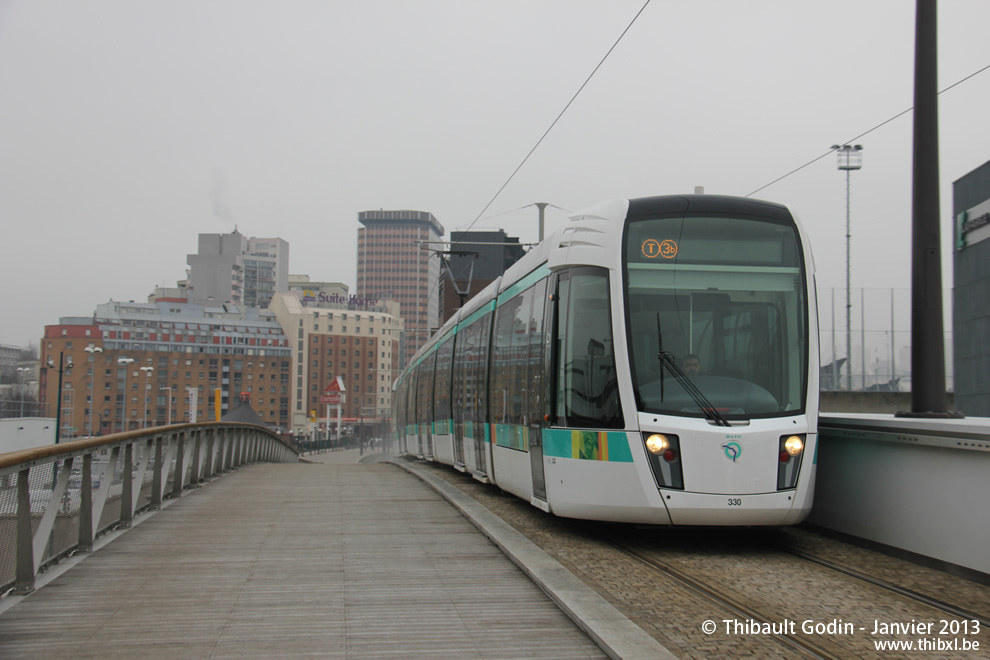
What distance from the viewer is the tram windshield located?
28.0 ft

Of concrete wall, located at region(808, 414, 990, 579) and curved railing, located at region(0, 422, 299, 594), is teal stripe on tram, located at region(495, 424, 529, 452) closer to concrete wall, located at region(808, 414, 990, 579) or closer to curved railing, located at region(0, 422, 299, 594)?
concrete wall, located at region(808, 414, 990, 579)

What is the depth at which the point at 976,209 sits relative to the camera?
25109 mm

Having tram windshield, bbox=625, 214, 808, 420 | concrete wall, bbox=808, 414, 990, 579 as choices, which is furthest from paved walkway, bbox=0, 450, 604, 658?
concrete wall, bbox=808, 414, 990, 579

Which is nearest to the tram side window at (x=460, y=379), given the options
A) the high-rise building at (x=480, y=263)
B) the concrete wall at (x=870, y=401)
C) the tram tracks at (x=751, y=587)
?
the tram tracks at (x=751, y=587)

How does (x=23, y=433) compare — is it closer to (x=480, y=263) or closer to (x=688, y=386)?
(x=688, y=386)

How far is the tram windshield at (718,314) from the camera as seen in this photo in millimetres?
8523

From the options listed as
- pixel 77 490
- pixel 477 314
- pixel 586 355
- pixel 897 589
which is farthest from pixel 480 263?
pixel 897 589

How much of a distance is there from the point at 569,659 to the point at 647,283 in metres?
4.64

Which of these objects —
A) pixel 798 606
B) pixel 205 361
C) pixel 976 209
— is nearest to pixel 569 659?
pixel 798 606

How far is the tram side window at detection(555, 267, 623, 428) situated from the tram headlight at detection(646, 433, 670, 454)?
0.33 meters

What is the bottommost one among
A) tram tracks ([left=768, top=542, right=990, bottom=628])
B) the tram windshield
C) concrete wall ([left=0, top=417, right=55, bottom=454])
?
tram tracks ([left=768, top=542, right=990, bottom=628])

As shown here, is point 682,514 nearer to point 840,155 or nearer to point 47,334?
point 840,155

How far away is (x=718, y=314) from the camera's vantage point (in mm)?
8828

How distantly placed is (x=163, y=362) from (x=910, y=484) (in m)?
110
